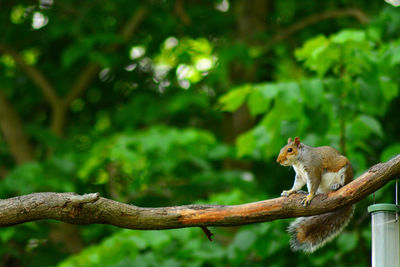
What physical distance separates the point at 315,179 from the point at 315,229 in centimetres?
23

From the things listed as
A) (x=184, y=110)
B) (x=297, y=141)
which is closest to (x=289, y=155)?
(x=297, y=141)

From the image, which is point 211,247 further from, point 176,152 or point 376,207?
point 376,207

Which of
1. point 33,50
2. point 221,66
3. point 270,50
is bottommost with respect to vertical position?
point 221,66

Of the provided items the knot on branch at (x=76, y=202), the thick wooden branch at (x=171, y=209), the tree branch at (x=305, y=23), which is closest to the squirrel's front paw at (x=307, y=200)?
the thick wooden branch at (x=171, y=209)

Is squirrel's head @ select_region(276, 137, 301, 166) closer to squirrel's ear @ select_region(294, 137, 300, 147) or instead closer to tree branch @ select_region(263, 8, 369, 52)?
squirrel's ear @ select_region(294, 137, 300, 147)

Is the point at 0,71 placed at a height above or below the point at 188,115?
above

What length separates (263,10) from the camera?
6.24m

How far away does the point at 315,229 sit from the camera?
251cm

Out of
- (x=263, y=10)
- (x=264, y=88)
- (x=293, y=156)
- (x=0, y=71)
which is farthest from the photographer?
(x=263, y=10)

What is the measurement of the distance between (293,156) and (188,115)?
3467mm

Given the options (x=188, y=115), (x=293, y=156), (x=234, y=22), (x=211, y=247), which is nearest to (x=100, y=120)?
(x=188, y=115)

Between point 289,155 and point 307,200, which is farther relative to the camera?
point 289,155

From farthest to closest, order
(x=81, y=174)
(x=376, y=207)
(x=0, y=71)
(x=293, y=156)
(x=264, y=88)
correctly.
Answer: (x=0, y=71)
(x=81, y=174)
(x=264, y=88)
(x=293, y=156)
(x=376, y=207)

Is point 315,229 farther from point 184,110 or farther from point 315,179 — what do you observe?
point 184,110
